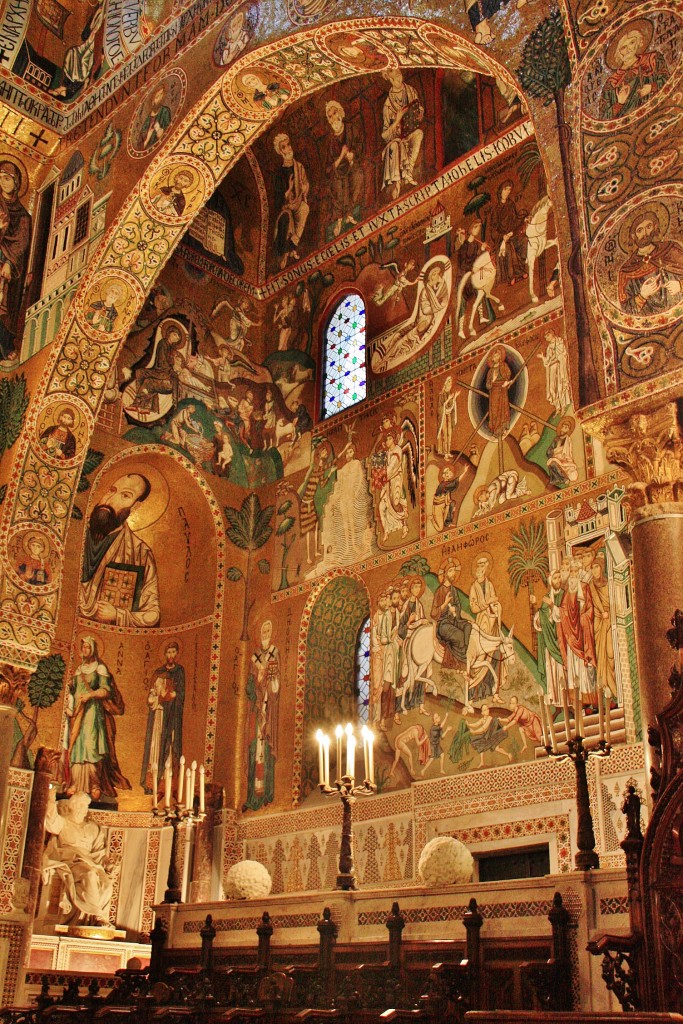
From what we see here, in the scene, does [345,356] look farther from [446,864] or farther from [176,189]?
[446,864]

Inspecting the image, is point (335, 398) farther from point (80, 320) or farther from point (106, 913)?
point (106, 913)

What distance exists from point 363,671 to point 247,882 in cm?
401

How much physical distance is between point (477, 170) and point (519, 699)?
6679 millimetres

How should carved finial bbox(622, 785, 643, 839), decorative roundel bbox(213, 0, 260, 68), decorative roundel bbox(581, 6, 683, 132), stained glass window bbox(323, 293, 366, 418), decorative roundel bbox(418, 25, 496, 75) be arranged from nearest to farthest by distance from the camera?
1. carved finial bbox(622, 785, 643, 839)
2. decorative roundel bbox(581, 6, 683, 132)
3. decorative roundel bbox(418, 25, 496, 75)
4. decorative roundel bbox(213, 0, 260, 68)
5. stained glass window bbox(323, 293, 366, 418)

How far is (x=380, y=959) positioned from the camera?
322 inches

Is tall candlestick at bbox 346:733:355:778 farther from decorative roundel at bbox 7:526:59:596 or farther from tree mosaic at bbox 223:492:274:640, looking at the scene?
tree mosaic at bbox 223:492:274:640

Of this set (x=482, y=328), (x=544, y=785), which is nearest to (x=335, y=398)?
(x=482, y=328)

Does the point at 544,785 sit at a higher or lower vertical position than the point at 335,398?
lower

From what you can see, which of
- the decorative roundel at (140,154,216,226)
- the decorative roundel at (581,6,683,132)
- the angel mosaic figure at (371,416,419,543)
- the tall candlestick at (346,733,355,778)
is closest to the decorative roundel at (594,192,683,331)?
the decorative roundel at (581,6,683,132)

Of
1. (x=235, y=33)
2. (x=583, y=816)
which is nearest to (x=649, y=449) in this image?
(x=583, y=816)

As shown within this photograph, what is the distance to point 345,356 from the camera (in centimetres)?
1556

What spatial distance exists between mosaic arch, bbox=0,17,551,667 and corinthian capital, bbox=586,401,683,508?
16.6 ft

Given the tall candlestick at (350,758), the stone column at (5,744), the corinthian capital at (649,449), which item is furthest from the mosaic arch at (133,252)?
the corinthian capital at (649,449)

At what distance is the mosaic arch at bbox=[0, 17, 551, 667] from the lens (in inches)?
442
